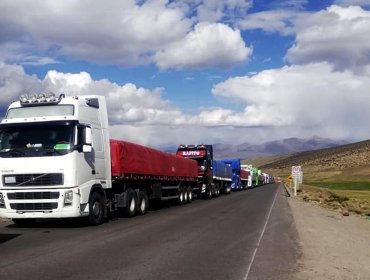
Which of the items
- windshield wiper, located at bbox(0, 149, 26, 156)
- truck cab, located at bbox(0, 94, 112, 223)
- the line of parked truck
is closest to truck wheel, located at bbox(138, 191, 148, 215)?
the line of parked truck

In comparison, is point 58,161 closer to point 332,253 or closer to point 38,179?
point 38,179

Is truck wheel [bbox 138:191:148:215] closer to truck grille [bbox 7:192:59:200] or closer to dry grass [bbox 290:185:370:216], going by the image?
truck grille [bbox 7:192:59:200]

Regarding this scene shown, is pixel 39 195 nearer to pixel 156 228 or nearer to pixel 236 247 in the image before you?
pixel 156 228

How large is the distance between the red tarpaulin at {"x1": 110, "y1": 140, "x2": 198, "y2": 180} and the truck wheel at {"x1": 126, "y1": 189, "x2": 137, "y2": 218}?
72 cm

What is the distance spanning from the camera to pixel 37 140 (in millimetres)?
16047

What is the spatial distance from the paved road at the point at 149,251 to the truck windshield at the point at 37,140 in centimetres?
230

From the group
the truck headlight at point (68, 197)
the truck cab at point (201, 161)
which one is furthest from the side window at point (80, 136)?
the truck cab at point (201, 161)

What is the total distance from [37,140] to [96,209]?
9.76 ft

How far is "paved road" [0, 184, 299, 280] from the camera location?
9367 millimetres

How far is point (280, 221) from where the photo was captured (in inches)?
802

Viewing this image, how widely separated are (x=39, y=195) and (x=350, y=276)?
9.50 meters

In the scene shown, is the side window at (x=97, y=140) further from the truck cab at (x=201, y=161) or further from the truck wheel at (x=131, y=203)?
the truck cab at (x=201, y=161)

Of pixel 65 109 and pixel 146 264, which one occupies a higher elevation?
pixel 65 109

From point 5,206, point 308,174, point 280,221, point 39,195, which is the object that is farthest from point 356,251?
point 308,174
